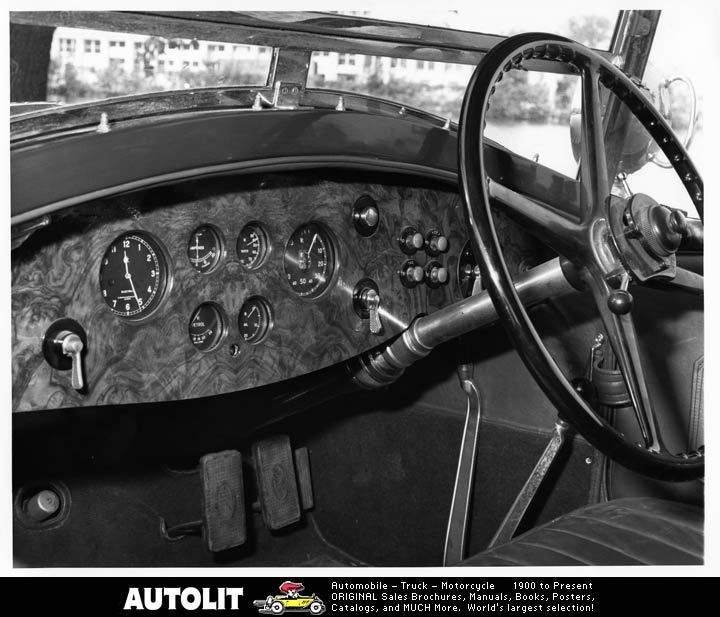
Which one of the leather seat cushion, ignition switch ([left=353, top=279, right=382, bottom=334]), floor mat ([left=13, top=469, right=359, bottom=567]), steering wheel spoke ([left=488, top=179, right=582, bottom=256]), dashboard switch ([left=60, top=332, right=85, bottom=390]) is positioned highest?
steering wheel spoke ([left=488, top=179, right=582, bottom=256])

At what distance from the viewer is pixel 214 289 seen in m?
1.56

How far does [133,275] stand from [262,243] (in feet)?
0.96

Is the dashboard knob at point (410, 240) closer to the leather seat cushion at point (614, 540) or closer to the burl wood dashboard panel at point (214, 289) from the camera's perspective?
the burl wood dashboard panel at point (214, 289)

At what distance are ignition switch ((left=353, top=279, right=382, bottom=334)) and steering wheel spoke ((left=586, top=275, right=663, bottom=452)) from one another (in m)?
0.51

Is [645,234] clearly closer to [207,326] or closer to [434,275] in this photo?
[434,275]

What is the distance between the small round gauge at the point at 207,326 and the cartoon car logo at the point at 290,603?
18.9 inches

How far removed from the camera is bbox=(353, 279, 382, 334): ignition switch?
1810 mm

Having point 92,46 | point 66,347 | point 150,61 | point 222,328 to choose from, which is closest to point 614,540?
point 222,328

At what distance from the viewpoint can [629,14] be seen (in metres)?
2.27

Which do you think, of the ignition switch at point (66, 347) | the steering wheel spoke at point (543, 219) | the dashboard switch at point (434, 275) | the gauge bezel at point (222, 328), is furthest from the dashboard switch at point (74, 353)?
the dashboard switch at point (434, 275)

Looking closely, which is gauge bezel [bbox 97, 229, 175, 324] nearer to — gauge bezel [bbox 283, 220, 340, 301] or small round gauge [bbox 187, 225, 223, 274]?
small round gauge [bbox 187, 225, 223, 274]

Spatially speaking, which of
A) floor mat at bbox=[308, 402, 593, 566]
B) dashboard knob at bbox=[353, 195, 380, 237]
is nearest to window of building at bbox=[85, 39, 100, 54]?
dashboard knob at bbox=[353, 195, 380, 237]

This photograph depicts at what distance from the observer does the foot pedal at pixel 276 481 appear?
7.77ft

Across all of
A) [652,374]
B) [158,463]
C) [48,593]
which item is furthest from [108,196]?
[652,374]
